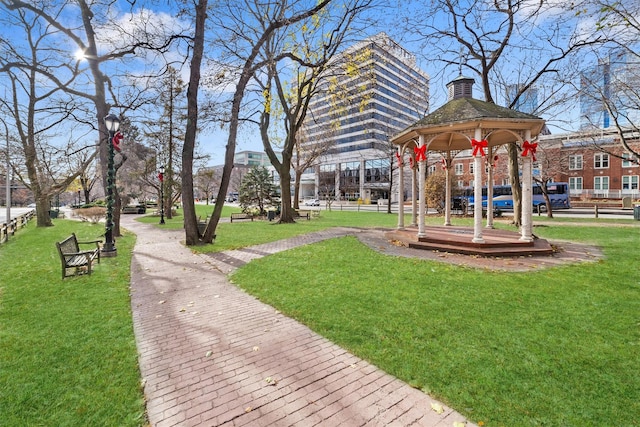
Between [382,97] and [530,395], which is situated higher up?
[382,97]

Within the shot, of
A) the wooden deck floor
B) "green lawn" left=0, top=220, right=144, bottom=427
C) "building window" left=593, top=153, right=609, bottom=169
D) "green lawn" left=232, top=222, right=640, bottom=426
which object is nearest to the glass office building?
the wooden deck floor

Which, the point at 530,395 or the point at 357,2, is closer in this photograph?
the point at 530,395

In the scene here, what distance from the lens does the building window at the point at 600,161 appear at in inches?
1650

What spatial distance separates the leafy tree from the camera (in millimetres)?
25312

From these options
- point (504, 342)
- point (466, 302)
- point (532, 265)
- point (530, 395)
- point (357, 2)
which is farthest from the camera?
point (357, 2)

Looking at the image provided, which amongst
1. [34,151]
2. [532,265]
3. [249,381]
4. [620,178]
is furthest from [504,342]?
[620,178]

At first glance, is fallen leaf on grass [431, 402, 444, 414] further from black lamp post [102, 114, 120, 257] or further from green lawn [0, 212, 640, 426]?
black lamp post [102, 114, 120, 257]

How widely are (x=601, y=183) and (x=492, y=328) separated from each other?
54.9 meters

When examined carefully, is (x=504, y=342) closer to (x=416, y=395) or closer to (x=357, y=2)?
(x=416, y=395)

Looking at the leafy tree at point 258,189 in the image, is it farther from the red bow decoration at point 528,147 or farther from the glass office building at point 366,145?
the red bow decoration at point 528,147

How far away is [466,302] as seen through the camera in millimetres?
5051

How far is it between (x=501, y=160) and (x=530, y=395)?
43065 millimetres

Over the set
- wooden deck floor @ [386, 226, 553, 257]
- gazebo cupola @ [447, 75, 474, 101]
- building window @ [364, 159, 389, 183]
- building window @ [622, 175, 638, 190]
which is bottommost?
wooden deck floor @ [386, 226, 553, 257]

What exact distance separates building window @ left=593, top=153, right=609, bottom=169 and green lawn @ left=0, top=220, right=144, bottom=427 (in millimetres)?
57250
